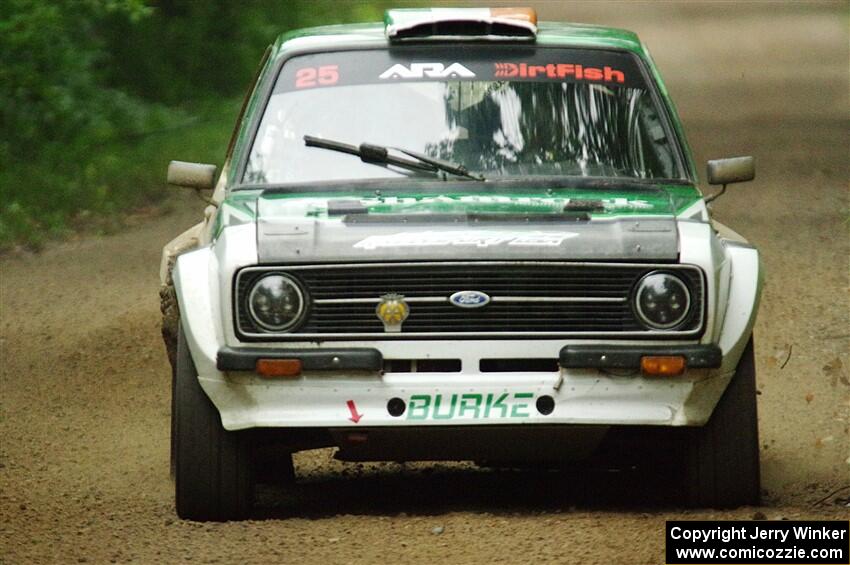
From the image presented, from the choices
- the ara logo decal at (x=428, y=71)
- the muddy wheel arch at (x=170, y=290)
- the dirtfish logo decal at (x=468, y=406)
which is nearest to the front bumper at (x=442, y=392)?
the dirtfish logo decal at (x=468, y=406)

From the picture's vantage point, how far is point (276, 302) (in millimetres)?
5926

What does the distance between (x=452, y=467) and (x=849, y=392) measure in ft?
8.25

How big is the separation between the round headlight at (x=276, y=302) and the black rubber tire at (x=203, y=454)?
378 mm

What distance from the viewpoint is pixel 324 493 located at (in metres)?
7.55

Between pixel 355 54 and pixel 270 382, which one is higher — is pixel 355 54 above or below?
above

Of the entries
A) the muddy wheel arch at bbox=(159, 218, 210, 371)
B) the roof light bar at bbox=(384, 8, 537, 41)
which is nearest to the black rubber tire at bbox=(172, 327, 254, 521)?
the muddy wheel arch at bbox=(159, 218, 210, 371)

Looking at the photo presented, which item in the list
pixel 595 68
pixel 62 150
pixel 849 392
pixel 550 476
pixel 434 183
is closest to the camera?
pixel 434 183

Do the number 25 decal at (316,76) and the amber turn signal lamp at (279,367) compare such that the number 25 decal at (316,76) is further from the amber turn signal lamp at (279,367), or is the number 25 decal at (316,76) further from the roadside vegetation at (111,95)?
the roadside vegetation at (111,95)

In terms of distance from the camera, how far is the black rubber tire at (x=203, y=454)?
6.18 meters

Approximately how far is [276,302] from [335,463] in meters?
2.68

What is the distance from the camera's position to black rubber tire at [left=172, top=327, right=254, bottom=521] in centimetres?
618

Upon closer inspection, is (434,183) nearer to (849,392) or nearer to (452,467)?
(452,467)

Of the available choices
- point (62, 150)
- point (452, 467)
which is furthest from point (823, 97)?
point (452, 467)

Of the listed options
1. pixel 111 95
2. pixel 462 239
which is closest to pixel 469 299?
pixel 462 239
